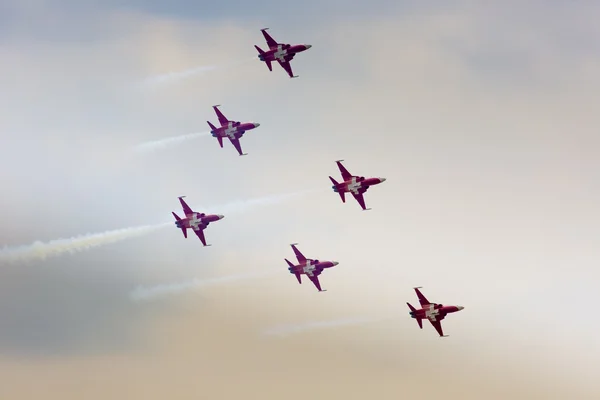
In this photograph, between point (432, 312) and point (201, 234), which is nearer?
point (432, 312)

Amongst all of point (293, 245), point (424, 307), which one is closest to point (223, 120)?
point (293, 245)

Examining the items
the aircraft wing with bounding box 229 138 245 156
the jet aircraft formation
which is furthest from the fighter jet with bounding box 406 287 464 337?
the aircraft wing with bounding box 229 138 245 156

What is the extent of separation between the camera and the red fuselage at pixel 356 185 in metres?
156

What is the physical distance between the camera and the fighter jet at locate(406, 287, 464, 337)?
15225 cm

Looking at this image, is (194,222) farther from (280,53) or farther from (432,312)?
(432,312)

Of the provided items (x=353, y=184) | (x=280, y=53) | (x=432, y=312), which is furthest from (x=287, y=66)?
(x=432, y=312)

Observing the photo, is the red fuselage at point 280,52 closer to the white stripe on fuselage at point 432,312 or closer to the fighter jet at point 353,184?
the fighter jet at point 353,184

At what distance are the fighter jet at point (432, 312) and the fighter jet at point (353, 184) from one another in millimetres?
11077

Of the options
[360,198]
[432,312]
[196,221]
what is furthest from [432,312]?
[196,221]

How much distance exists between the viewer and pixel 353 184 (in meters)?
156

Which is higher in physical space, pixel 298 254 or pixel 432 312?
pixel 298 254

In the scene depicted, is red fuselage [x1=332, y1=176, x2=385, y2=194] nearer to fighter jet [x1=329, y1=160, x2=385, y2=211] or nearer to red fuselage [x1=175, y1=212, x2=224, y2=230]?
fighter jet [x1=329, y1=160, x2=385, y2=211]

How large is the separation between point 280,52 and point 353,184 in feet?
48.0

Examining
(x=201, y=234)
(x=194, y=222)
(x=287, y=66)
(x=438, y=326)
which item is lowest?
(x=438, y=326)
